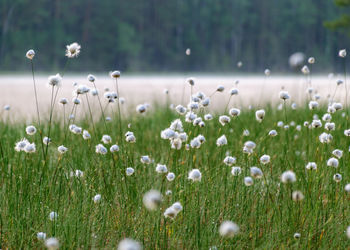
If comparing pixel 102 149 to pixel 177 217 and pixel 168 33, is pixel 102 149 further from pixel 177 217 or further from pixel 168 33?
pixel 168 33

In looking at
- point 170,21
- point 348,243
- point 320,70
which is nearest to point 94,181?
point 348,243

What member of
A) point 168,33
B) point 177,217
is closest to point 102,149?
point 177,217

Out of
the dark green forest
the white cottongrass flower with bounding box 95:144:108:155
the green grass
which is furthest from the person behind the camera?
the dark green forest

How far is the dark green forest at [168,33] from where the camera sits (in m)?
32.8

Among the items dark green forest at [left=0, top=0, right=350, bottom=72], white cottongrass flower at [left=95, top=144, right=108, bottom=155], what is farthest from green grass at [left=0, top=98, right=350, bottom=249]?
dark green forest at [left=0, top=0, right=350, bottom=72]

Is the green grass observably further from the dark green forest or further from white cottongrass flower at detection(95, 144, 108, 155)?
the dark green forest

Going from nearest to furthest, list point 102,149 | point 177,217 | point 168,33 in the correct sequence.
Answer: point 177,217, point 102,149, point 168,33

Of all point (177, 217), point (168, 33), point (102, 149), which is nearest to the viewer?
point (177, 217)

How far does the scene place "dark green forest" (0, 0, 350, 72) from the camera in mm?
32844

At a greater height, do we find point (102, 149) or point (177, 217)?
point (102, 149)

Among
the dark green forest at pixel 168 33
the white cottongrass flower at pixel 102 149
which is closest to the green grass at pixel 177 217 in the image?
the white cottongrass flower at pixel 102 149

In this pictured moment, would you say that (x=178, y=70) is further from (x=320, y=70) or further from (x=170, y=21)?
(x=320, y=70)

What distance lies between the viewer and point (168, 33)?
40.5 meters

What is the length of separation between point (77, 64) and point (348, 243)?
34.2 meters
